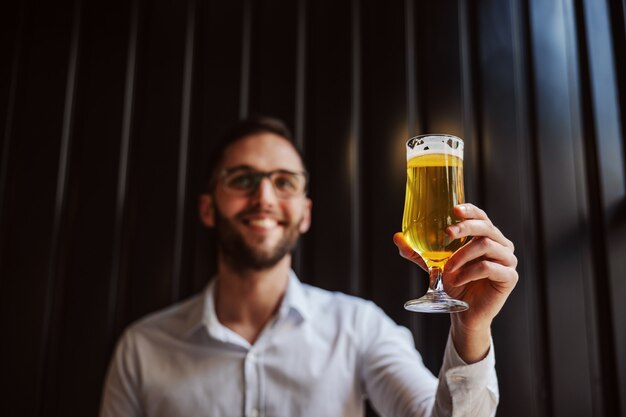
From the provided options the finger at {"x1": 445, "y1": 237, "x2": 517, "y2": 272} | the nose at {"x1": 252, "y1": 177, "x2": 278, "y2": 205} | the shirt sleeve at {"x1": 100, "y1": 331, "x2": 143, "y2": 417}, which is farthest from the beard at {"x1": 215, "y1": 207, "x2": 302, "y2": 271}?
the finger at {"x1": 445, "y1": 237, "x2": 517, "y2": 272}

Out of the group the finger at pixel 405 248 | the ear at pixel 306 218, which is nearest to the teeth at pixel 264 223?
the ear at pixel 306 218

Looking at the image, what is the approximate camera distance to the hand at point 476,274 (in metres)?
0.97

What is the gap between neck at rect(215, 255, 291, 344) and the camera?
177 cm

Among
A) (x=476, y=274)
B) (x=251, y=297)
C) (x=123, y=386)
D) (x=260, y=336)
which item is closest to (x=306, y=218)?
(x=251, y=297)

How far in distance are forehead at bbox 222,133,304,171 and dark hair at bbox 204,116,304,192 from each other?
0.05ft

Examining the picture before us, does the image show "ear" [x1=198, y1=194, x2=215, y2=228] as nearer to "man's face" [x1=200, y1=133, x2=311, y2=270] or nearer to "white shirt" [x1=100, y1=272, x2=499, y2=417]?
"man's face" [x1=200, y1=133, x2=311, y2=270]

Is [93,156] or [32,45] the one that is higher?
[32,45]

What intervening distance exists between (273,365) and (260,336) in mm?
100

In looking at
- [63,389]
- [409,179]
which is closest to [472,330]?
[409,179]

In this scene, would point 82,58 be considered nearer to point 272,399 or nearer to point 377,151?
point 377,151

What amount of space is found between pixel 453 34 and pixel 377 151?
0.49 m

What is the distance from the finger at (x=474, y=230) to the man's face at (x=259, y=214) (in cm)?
86

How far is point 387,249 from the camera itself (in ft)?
6.11

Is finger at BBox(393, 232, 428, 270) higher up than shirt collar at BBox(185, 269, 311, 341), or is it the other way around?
finger at BBox(393, 232, 428, 270)
